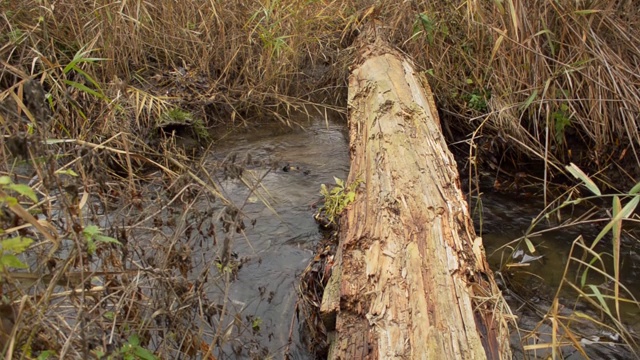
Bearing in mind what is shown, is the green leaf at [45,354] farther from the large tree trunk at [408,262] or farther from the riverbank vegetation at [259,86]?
the large tree trunk at [408,262]

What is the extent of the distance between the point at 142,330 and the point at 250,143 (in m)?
3.03

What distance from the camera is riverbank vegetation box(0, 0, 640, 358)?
2705 millimetres

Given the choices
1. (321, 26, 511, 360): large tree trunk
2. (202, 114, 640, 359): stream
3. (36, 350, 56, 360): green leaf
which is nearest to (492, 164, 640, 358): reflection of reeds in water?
(202, 114, 640, 359): stream

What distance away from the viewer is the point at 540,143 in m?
3.79

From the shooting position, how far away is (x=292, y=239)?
356 cm

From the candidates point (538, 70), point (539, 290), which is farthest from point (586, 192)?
point (539, 290)

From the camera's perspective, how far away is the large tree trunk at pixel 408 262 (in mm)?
1830

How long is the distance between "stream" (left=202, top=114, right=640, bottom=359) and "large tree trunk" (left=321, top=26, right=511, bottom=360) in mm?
503

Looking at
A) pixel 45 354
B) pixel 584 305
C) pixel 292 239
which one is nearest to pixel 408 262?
pixel 45 354

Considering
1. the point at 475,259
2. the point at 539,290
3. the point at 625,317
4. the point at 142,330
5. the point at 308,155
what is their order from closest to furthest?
the point at 142,330, the point at 475,259, the point at 625,317, the point at 539,290, the point at 308,155

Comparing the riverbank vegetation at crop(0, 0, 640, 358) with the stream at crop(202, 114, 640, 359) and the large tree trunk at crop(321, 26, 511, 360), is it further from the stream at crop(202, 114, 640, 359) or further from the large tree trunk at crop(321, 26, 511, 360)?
the large tree trunk at crop(321, 26, 511, 360)

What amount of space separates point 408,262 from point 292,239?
60.3 inches

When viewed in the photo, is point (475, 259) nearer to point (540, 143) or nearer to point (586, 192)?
point (540, 143)

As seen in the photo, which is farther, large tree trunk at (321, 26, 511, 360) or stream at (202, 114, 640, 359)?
stream at (202, 114, 640, 359)
